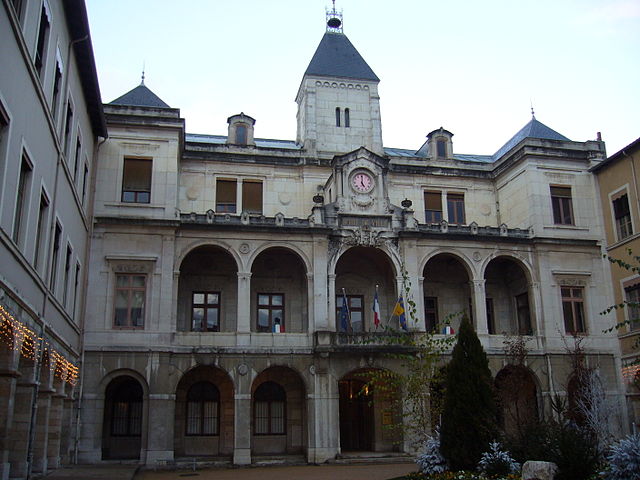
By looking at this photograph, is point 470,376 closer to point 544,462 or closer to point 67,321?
point 544,462

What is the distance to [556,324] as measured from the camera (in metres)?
32.3

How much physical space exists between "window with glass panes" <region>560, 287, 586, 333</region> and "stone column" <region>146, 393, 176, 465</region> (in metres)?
18.5

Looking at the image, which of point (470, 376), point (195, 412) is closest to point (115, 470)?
point (195, 412)

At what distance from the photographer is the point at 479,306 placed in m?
32.2

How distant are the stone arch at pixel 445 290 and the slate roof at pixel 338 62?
11160 mm

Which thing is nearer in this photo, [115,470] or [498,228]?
[115,470]

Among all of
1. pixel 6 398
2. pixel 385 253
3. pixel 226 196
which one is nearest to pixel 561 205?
pixel 385 253

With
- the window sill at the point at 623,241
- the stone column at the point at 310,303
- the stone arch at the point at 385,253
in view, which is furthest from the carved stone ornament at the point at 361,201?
the window sill at the point at 623,241

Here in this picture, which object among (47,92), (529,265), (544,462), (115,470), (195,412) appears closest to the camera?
(544,462)

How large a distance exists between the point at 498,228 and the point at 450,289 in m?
4.03

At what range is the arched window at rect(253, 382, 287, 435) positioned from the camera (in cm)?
3167

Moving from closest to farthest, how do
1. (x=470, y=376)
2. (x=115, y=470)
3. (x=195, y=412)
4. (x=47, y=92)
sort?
(x=47, y=92) < (x=470, y=376) < (x=115, y=470) < (x=195, y=412)

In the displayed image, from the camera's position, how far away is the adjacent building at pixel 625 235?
3166 cm

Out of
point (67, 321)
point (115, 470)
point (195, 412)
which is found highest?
point (67, 321)
